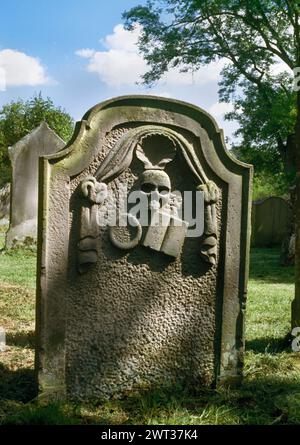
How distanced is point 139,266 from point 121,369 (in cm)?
66

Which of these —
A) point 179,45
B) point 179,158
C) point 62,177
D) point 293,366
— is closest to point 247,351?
point 293,366

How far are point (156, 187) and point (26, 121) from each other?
22.4 meters

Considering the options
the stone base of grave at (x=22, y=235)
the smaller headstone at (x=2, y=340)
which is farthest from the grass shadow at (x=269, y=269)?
the smaller headstone at (x=2, y=340)

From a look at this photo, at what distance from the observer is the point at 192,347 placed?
11.5 ft

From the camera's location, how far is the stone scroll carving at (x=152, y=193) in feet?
10.5

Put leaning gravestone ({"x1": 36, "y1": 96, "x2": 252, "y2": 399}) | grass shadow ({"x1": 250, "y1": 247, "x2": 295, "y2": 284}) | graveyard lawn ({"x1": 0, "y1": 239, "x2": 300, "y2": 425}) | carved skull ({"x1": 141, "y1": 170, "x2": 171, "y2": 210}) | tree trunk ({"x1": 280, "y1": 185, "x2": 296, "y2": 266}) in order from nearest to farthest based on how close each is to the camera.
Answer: graveyard lawn ({"x1": 0, "y1": 239, "x2": 300, "y2": 425}), leaning gravestone ({"x1": 36, "y1": 96, "x2": 252, "y2": 399}), carved skull ({"x1": 141, "y1": 170, "x2": 171, "y2": 210}), grass shadow ({"x1": 250, "y1": 247, "x2": 295, "y2": 284}), tree trunk ({"x1": 280, "y1": 185, "x2": 296, "y2": 266})

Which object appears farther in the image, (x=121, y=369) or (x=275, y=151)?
(x=275, y=151)

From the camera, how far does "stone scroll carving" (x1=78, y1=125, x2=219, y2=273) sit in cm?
319

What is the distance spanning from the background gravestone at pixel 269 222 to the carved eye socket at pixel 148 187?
11.7m

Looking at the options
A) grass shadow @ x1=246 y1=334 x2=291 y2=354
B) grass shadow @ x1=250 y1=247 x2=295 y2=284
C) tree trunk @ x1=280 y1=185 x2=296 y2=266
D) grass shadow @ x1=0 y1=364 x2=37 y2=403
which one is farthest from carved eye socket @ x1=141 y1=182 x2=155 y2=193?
tree trunk @ x1=280 y1=185 x2=296 y2=266

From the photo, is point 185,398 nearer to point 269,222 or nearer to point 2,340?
point 2,340

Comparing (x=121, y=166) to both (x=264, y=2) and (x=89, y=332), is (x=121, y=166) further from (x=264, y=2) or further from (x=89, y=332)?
(x=264, y=2)

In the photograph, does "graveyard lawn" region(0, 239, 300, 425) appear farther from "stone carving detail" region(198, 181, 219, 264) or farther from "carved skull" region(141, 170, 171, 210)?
"carved skull" region(141, 170, 171, 210)

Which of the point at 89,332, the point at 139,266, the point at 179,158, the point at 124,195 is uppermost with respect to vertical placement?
the point at 179,158
